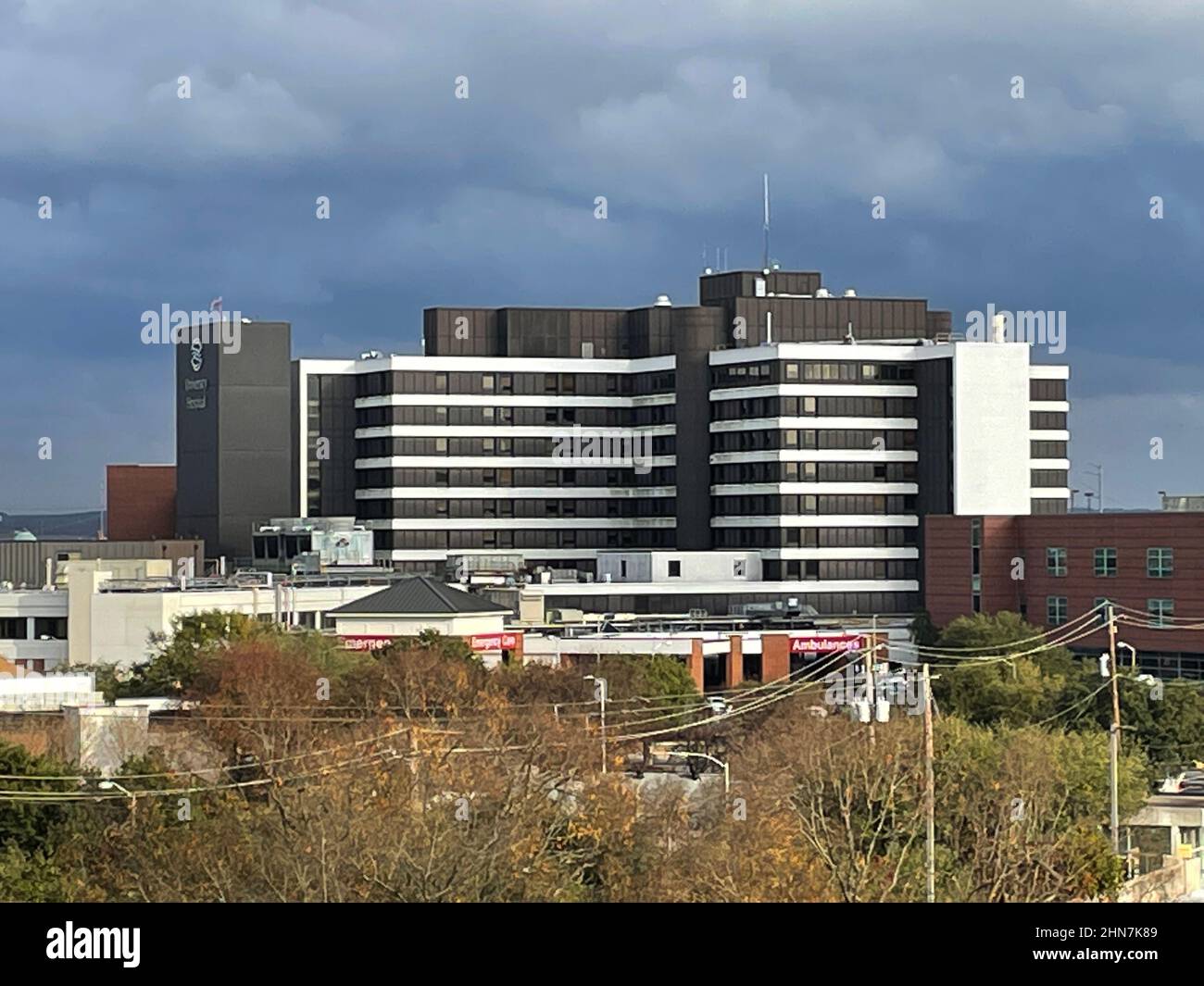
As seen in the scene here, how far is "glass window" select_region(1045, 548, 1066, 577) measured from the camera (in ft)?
349

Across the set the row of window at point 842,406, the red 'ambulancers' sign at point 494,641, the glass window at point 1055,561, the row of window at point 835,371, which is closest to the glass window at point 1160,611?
the glass window at point 1055,561

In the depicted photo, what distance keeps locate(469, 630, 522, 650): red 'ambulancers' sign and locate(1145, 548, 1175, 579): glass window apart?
101ft

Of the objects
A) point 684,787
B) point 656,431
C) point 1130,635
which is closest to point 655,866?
point 684,787

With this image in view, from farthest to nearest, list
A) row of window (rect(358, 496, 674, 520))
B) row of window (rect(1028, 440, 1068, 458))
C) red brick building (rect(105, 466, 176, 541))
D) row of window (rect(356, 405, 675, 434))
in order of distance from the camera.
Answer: red brick building (rect(105, 466, 176, 541)) → row of window (rect(356, 405, 675, 434)) → row of window (rect(358, 496, 674, 520)) → row of window (rect(1028, 440, 1068, 458))

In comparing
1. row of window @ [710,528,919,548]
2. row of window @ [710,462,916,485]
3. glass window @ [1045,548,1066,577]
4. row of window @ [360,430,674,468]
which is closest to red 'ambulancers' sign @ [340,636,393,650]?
glass window @ [1045,548,1066,577]

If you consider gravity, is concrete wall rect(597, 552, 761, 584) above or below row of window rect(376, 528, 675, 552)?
below

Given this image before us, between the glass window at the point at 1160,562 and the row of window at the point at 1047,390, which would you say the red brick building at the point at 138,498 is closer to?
the row of window at the point at 1047,390

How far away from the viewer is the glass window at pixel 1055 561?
349 ft

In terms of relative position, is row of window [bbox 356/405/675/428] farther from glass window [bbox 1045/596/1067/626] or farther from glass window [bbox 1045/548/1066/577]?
glass window [bbox 1045/596/1067/626]
